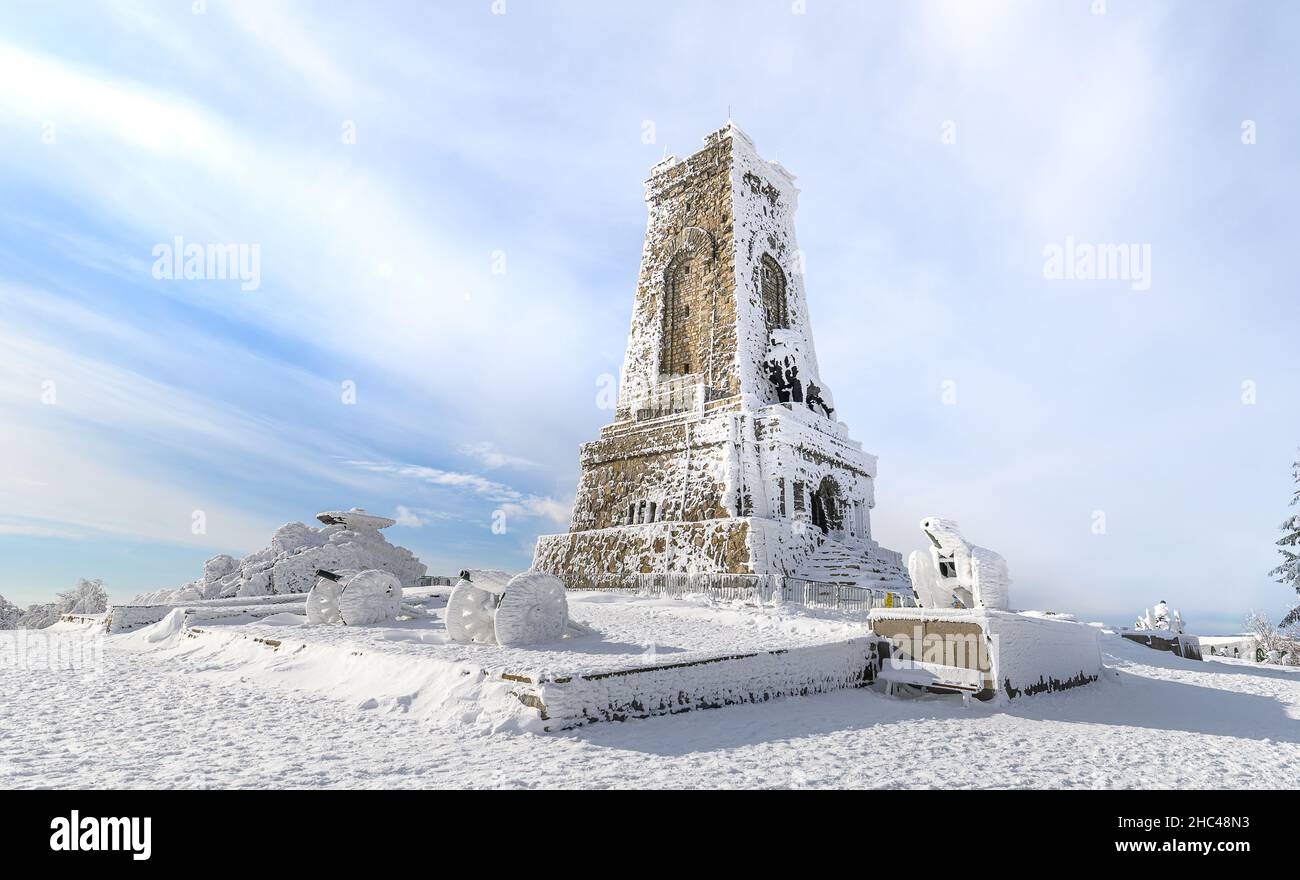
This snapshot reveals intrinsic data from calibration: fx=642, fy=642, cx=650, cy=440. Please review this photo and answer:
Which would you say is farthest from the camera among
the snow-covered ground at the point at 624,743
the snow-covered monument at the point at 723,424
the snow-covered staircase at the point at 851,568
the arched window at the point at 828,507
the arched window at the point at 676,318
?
the arched window at the point at 676,318

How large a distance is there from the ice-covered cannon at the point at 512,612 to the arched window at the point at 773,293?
16232mm

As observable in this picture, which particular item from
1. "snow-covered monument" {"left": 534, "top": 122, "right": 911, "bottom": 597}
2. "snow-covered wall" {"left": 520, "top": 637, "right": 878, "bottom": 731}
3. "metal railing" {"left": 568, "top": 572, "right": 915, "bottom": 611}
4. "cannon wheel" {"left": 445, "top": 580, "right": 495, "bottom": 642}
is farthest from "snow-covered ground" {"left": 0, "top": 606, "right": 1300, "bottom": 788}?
"snow-covered monument" {"left": 534, "top": 122, "right": 911, "bottom": 597}

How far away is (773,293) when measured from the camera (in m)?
23.8

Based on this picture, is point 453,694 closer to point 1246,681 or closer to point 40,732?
point 40,732

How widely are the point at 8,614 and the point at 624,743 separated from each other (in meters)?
25.7

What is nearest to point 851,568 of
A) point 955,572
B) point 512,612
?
point 955,572

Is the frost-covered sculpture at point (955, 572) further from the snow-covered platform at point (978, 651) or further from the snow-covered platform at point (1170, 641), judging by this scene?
the snow-covered platform at point (1170, 641)

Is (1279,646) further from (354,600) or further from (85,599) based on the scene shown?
(85,599)

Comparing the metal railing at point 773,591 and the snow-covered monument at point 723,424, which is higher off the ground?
the snow-covered monument at point 723,424

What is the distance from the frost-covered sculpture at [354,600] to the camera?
37.9 feet

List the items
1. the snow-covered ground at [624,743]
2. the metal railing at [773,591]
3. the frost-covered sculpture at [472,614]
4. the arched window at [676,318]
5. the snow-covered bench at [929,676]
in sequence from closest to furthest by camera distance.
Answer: the snow-covered ground at [624,743] → the snow-covered bench at [929,676] → the frost-covered sculpture at [472,614] → the metal railing at [773,591] → the arched window at [676,318]

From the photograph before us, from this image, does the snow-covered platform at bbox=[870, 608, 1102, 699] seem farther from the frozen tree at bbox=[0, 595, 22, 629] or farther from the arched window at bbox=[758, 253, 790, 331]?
the frozen tree at bbox=[0, 595, 22, 629]

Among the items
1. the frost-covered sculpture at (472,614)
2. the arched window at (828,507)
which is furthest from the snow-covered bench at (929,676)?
the arched window at (828,507)
